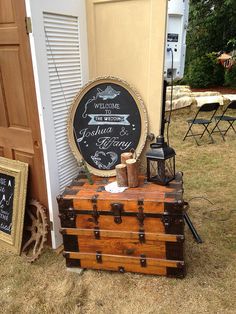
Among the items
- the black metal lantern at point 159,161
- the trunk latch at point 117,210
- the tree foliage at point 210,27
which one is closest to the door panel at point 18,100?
the trunk latch at point 117,210

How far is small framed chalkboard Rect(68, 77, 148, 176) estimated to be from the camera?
2.46 metres

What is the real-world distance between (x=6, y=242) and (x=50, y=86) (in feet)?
4.77

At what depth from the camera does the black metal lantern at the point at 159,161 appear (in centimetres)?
223

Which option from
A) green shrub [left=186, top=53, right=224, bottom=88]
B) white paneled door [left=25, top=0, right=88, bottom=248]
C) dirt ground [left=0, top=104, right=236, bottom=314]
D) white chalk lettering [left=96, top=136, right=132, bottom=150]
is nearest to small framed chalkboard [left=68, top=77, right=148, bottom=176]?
white chalk lettering [left=96, top=136, right=132, bottom=150]

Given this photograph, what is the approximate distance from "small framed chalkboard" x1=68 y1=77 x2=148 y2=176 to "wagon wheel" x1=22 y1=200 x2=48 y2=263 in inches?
22.4

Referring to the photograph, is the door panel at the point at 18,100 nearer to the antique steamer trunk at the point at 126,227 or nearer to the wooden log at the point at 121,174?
the antique steamer trunk at the point at 126,227

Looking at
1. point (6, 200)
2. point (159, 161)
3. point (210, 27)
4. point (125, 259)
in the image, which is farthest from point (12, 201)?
point (210, 27)

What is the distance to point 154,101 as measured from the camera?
242 cm

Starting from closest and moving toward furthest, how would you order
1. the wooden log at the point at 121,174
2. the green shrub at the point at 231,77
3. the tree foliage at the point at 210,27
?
the wooden log at the point at 121,174 → the tree foliage at the point at 210,27 → the green shrub at the point at 231,77

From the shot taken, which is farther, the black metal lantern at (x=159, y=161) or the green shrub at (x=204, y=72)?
the green shrub at (x=204, y=72)

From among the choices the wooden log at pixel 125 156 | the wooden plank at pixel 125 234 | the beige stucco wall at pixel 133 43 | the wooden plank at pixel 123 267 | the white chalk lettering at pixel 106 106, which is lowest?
the wooden plank at pixel 123 267

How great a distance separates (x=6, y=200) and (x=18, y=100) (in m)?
0.91

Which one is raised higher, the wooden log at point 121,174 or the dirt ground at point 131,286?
the wooden log at point 121,174

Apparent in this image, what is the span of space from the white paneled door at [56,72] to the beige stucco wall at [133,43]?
0.13m
